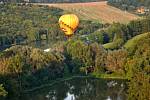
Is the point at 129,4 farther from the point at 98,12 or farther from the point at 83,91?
the point at 83,91

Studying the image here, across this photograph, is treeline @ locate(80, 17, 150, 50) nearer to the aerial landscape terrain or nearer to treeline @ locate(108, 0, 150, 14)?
the aerial landscape terrain

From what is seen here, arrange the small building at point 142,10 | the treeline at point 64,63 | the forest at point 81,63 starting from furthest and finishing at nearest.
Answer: the small building at point 142,10, the treeline at point 64,63, the forest at point 81,63

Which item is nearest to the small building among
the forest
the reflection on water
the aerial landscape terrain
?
the aerial landscape terrain

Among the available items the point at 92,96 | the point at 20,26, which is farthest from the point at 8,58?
the point at 20,26

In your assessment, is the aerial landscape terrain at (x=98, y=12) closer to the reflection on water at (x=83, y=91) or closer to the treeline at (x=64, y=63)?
the treeline at (x=64, y=63)

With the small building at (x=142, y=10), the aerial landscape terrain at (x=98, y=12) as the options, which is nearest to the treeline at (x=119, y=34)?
the aerial landscape terrain at (x=98, y=12)

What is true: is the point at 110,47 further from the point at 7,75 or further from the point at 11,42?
the point at 7,75

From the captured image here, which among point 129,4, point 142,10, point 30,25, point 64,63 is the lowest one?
point 142,10

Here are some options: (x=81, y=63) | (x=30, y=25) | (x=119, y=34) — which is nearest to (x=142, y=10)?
(x=30, y=25)

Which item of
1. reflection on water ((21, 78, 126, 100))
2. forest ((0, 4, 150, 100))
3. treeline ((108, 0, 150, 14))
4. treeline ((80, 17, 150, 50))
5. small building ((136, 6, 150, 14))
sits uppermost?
forest ((0, 4, 150, 100))
